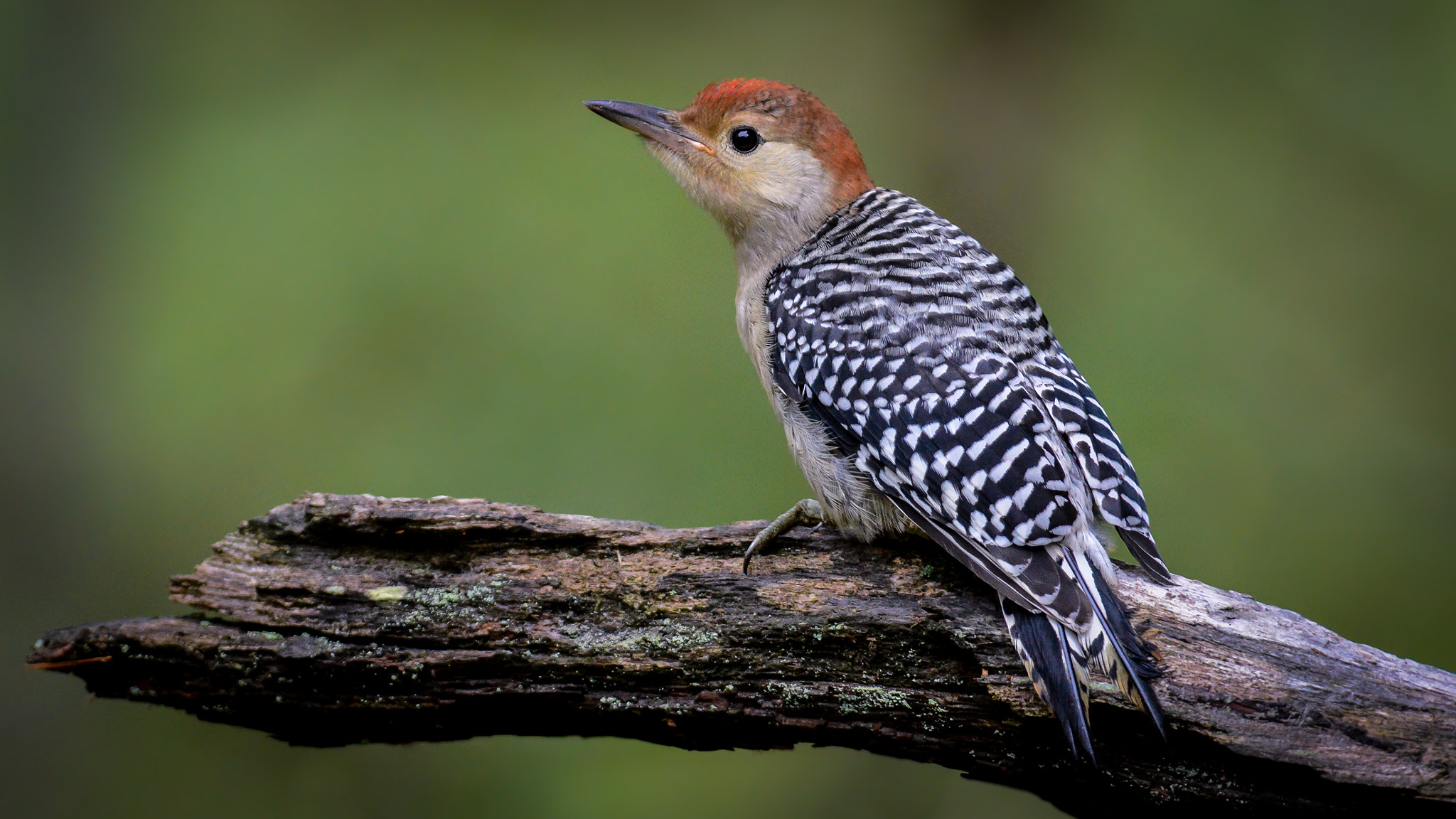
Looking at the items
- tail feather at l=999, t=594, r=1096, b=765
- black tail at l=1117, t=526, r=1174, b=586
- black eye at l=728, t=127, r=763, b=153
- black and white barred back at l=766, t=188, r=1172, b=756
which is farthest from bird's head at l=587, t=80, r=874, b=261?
tail feather at l=999, t=594, r=1096, b=765

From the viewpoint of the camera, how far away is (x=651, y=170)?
5109mm

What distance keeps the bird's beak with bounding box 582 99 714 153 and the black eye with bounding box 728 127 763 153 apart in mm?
86

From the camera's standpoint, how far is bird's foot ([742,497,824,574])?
2.70 metres

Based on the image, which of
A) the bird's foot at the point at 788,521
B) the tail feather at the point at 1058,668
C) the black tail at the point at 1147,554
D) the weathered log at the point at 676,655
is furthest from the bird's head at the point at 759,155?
the tail feather at the point at 1058,668

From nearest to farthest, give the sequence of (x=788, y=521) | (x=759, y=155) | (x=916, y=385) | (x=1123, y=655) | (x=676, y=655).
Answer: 1. (x=1123, y=655)
2. (x=676, y=655)
3. (x=916, y=385)
4. (x=788, y=521)
5. (x=759, y=155)

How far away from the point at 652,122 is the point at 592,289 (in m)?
1.53

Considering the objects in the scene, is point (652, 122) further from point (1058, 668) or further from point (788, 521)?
point (1058, 668)

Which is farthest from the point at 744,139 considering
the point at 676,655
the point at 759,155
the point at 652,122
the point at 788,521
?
the point at 676,655

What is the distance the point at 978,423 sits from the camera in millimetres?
2598

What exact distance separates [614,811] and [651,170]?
308cm

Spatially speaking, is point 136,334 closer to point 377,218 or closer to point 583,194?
point 377,218

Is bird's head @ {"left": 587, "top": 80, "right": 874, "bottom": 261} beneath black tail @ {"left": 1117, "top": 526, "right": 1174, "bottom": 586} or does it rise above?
above

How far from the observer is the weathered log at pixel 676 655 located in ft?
7.43

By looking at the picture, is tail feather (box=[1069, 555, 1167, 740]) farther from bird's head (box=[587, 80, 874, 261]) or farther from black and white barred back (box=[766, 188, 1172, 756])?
bird's head (box=[587, 80, 874, 261])
